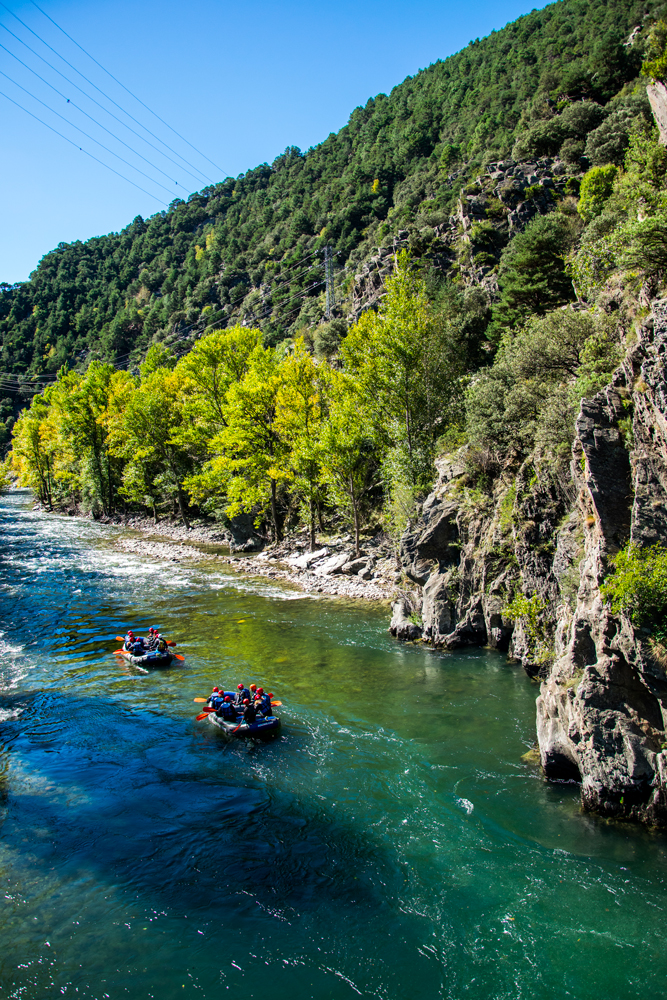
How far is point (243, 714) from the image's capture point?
13031 mm

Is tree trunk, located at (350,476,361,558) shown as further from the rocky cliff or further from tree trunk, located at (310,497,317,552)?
the rocky cliff

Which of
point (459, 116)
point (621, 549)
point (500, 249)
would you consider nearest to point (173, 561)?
point (621, 549)

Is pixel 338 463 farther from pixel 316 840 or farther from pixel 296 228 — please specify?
pixel 296 228

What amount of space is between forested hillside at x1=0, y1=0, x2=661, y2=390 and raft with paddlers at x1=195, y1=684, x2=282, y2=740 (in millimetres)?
51932

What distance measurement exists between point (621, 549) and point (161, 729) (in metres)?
11.7

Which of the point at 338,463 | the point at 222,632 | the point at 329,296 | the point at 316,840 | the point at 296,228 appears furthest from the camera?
the point at 296,228

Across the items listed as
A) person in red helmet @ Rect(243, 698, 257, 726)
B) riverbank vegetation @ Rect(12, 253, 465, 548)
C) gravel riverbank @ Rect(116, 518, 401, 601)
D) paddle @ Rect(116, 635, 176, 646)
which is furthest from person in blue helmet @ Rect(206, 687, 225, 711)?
riverbank vegetation @ Rect(12, 253, 465, 548)

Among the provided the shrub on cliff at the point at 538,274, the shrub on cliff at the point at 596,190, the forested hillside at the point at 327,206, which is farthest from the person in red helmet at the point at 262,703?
the forested hillside at the point at 327,206

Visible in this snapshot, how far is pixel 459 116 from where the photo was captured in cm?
10025

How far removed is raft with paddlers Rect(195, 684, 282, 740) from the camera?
1259 centimetres

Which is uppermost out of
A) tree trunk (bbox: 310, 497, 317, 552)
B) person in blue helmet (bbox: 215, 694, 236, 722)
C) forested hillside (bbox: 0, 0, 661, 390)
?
forested hillside (bbox: 0, 0, 661, 390)

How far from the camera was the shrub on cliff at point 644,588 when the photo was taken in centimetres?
876

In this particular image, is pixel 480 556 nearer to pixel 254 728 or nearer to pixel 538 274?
pixel 254 728

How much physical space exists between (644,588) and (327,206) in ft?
427
